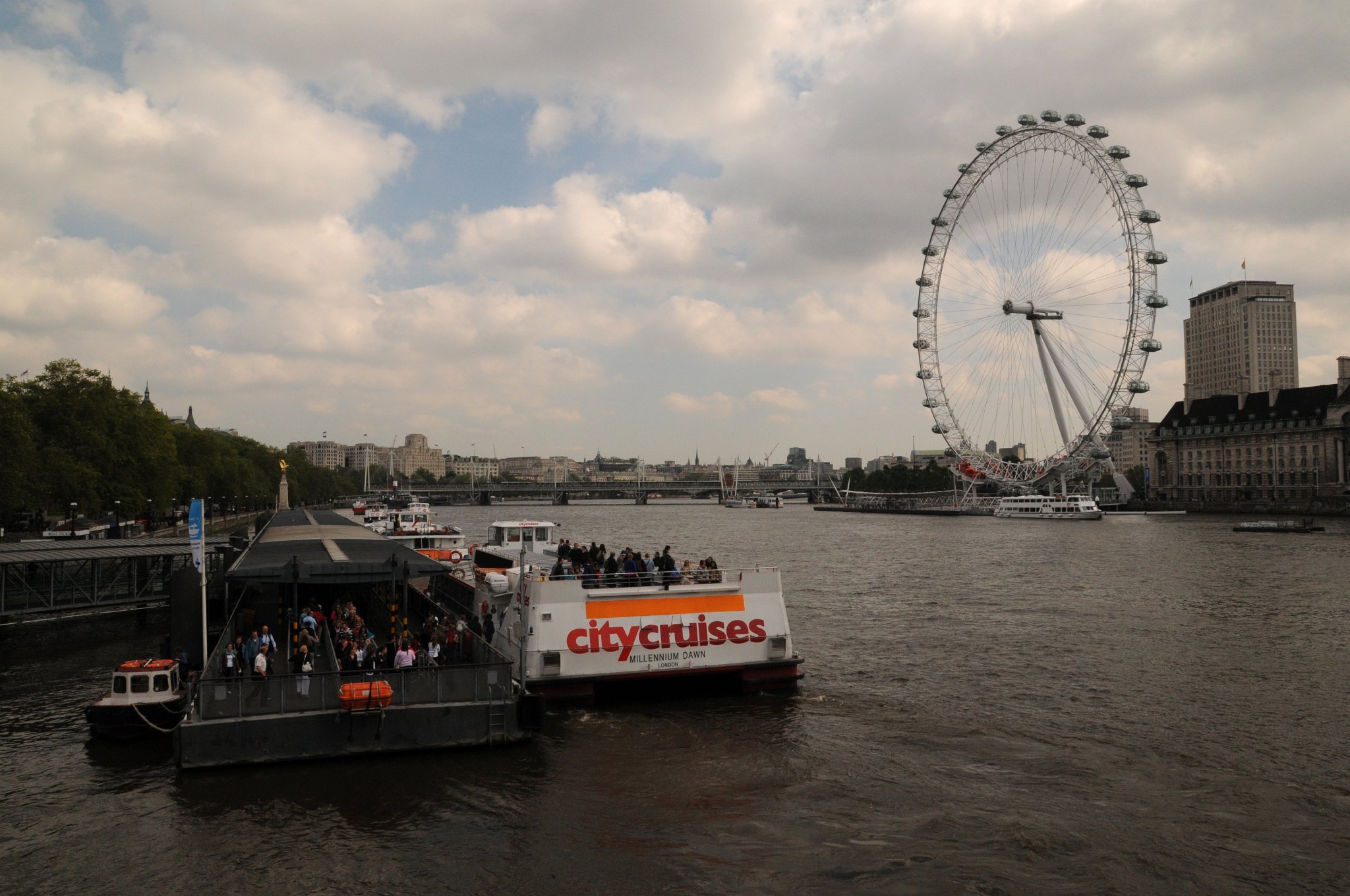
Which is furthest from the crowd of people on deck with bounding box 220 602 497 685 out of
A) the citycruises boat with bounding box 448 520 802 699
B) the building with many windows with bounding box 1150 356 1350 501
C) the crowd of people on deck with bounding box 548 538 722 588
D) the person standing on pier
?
the building with many windows with bounding box 1150 356 1350 501

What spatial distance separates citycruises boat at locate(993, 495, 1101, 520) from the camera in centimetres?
13925

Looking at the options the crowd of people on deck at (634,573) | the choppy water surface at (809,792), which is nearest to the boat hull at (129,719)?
the choppy water surface at (809,792)

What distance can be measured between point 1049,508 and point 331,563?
454 feet

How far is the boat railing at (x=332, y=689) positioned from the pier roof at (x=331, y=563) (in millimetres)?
2873

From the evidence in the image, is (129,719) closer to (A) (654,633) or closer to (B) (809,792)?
(A) (654,633)

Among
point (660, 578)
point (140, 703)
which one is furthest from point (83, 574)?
point (660, 578)

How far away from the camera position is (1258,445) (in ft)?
560

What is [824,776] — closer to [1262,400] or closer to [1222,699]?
[1222,699]

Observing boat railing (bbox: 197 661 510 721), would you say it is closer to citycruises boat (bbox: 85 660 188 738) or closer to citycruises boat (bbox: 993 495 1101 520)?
citycruises boat (bbox: 85 660 188 738)

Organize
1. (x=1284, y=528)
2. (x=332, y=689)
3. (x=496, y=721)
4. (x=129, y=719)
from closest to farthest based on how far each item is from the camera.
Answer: (x=332, y=689) → (x=496, y=721) → (x=129, y=719) → (x=1284, y=528)

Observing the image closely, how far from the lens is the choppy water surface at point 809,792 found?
53.0 ft

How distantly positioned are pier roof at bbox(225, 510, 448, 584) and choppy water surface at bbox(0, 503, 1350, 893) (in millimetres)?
4638

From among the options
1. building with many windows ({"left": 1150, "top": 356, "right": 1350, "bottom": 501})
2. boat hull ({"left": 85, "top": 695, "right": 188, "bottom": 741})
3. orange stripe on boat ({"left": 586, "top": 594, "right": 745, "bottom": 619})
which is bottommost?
boat hull ({"left": 85, "top": 695, "right": 188, "bottom": 741})

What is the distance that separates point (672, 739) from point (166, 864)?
36.5 feet
